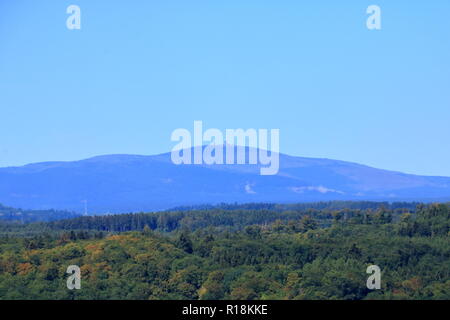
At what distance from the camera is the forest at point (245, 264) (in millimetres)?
79000

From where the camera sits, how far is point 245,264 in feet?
298

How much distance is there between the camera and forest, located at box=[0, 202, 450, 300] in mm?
79000
